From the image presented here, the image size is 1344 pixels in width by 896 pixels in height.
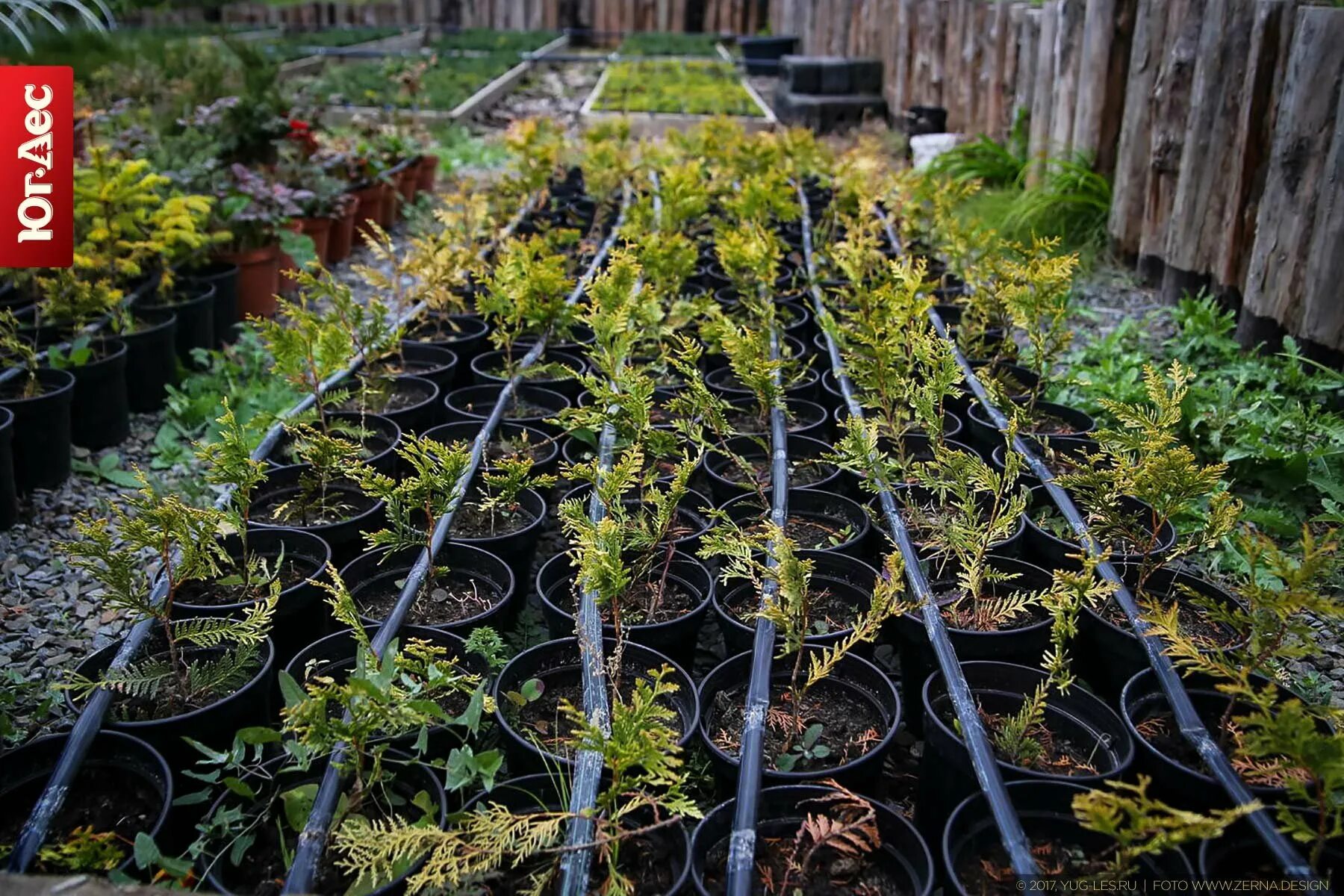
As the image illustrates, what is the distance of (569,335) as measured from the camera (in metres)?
3.56

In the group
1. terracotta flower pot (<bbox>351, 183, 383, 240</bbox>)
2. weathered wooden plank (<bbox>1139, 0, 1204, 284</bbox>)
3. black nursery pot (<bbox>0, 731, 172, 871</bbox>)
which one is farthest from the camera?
terracotta flower pot (<bbox>351, 183, 383, 240</bbox>)

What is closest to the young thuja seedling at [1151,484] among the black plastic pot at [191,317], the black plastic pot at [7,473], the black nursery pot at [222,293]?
the black plastic pot at [7,473]

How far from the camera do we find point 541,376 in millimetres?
3629

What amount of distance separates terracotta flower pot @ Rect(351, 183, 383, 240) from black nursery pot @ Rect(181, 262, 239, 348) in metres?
1.46

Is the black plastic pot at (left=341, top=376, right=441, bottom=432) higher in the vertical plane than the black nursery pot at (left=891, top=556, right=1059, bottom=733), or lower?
higher

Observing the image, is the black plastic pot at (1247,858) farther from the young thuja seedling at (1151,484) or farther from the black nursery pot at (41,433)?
the black nursery pot at (41,433)

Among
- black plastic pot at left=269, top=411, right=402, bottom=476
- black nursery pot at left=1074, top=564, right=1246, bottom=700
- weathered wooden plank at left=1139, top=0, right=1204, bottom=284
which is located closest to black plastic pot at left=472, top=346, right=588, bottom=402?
black plastic pot at left=269, top=411, right=402, bottom=476

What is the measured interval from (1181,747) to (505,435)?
6.71 ft

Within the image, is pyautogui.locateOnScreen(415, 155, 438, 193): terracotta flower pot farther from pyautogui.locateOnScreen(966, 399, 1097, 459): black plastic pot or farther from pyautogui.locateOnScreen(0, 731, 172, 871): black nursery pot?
pyautogui.locateOnScreen(0, 731, 172, 871): black nursery pot

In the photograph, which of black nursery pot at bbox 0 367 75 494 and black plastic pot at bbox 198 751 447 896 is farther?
black nursery pot at bbox 0 367 75 494

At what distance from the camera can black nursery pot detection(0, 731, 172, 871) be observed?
5.82 feet

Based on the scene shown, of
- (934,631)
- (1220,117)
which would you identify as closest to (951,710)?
(934,631)

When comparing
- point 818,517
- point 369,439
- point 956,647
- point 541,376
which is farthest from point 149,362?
point 956,647

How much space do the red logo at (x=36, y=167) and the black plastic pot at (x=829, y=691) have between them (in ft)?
6.22
